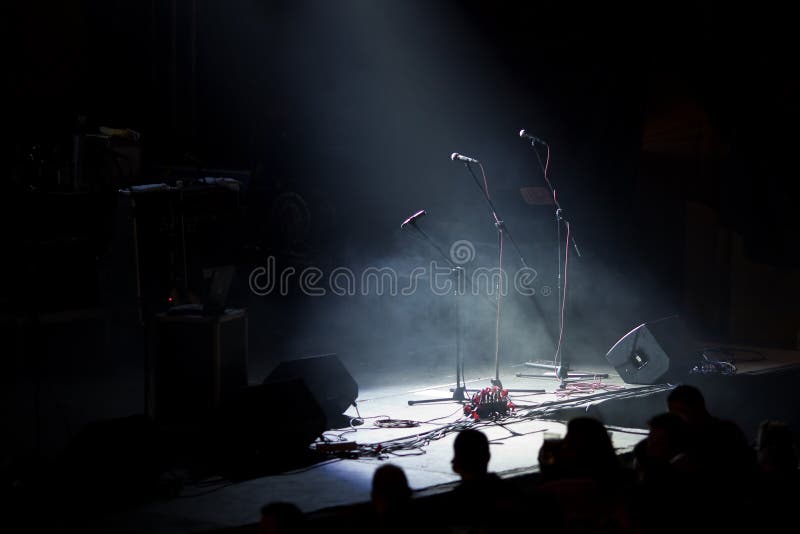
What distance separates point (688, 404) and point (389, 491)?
1858 mm

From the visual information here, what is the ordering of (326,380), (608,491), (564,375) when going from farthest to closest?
(564,375) < (326,380) < (608,491)

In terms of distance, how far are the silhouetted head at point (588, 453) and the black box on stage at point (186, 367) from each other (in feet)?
7.84

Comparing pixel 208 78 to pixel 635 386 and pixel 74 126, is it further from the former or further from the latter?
pixel 635 386

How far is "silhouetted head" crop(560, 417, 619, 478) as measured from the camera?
305cm

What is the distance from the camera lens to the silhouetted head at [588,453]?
305 centimetres

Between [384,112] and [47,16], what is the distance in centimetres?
352

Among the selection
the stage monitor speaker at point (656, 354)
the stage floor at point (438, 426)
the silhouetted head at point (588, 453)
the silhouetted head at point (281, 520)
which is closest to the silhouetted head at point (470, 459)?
the silhouetted head at point (588, 453)

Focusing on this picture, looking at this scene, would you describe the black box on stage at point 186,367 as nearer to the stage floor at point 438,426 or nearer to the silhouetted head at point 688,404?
the stage floor at point 438,426


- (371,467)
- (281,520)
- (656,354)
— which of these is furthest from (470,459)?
(656,354)

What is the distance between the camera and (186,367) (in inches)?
193

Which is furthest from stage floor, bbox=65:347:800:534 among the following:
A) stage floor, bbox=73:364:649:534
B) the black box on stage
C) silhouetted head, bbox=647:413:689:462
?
silhouetted head, bbox=647:413:689:462

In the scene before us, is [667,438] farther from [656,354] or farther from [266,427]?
[656,354]

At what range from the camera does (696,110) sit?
9562 mm

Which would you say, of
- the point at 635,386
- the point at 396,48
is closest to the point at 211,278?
the point at 635,386
